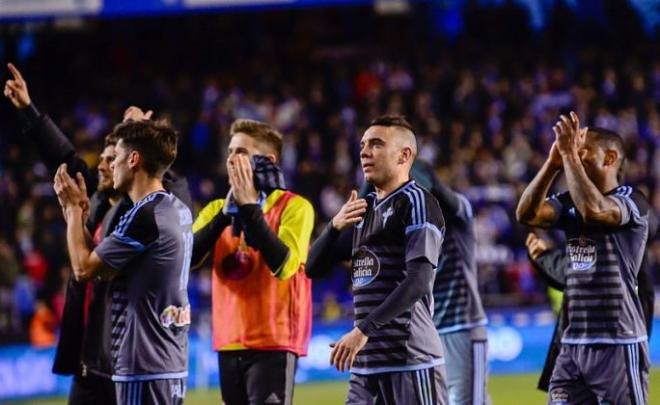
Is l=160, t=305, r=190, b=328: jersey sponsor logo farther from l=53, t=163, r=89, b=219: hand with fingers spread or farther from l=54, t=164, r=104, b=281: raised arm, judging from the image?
l=53, t=163, r=89, b=219: hand with fingers spread

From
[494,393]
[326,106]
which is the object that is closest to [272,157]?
[494,393]

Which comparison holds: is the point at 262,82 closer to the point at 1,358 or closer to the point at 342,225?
the point at 1,358

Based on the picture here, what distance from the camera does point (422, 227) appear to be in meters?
6.26

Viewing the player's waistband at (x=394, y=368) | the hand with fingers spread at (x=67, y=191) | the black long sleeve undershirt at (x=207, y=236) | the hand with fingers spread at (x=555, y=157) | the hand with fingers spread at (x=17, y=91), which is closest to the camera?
the player's waistband at (x=394, y=368)

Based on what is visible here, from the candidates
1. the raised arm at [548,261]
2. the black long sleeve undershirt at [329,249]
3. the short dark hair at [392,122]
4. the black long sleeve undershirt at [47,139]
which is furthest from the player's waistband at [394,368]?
the black long sleeve undershirt at [47,139]

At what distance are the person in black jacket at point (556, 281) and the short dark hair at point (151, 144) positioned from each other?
96.7 inches

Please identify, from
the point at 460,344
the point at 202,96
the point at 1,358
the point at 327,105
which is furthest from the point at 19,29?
the point at 460,344

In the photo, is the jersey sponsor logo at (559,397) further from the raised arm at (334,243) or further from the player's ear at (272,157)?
the player's ear at (272,157)

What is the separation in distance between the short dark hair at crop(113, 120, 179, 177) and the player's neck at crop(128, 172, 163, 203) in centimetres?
3

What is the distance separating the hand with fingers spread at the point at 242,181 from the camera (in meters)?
6.78

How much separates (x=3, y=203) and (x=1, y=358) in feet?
15.5

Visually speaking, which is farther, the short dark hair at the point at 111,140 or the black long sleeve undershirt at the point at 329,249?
the short dark hair at the point at 111,140

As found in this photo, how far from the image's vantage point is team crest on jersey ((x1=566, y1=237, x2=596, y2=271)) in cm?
716

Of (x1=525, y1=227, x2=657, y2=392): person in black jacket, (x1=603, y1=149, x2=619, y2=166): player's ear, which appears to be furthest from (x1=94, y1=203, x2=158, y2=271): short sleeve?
(x1=603, y1=149, x2=619, y2=166): player's ear
